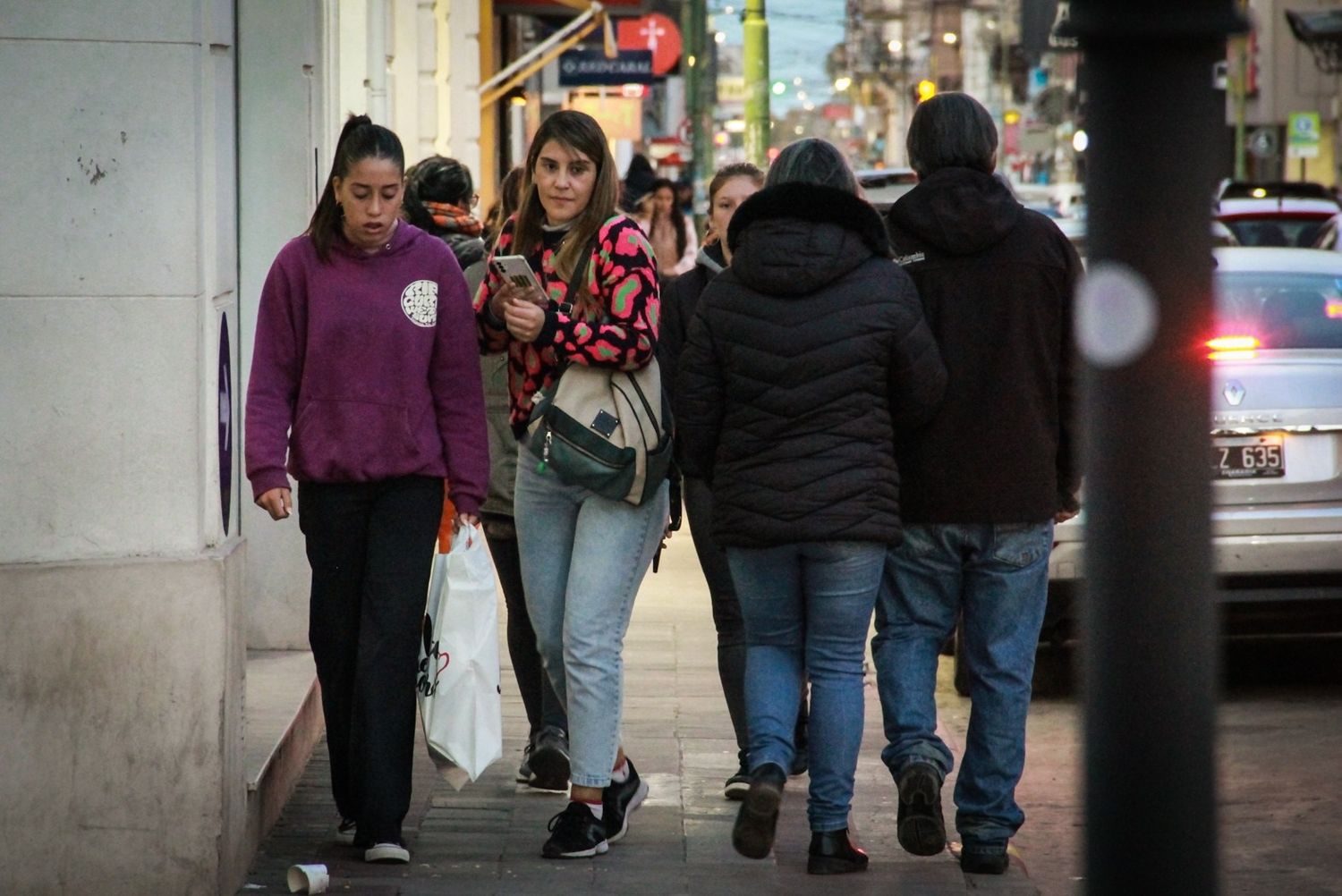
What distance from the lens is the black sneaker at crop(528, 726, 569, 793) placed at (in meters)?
6.08

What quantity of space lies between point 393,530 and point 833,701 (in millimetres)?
1207

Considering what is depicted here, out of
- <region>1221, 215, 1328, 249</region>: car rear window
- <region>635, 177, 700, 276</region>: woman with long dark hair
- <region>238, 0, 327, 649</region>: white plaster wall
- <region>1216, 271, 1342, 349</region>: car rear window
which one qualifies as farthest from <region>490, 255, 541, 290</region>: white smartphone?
<region>1221, 215, 1328, 249</region>: car rear window

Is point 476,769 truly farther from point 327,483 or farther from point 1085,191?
point 1085,191

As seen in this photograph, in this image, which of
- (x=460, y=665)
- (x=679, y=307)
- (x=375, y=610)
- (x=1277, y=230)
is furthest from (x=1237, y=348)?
(x=1277, y=230)

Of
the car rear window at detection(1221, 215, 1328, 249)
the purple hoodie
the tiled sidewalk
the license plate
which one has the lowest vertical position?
the tiled sidewalk

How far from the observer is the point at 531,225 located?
557 cm

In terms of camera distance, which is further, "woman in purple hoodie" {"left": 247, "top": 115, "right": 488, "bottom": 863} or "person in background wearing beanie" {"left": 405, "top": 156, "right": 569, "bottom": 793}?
"person in background wearing beanie" {"left": 405, "top": 156, "right": 569, "bottom": 793}

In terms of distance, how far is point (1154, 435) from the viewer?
1941mm

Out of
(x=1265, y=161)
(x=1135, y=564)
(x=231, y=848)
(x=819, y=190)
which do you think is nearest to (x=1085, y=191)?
(x=1135, y=564)

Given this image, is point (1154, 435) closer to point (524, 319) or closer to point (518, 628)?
point (524, 319)

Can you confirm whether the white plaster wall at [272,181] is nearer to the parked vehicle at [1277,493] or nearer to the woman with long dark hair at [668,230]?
the parked vehicle at [1277,493]

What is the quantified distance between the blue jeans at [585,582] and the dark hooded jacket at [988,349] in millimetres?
745

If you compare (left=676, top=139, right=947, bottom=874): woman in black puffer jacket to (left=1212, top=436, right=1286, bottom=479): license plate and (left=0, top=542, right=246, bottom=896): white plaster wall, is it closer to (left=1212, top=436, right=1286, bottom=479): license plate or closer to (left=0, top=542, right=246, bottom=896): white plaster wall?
(left=0, top=542, right=246, bottom=896): white plaster wall

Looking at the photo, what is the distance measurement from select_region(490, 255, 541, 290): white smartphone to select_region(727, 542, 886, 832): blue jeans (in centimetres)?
86
